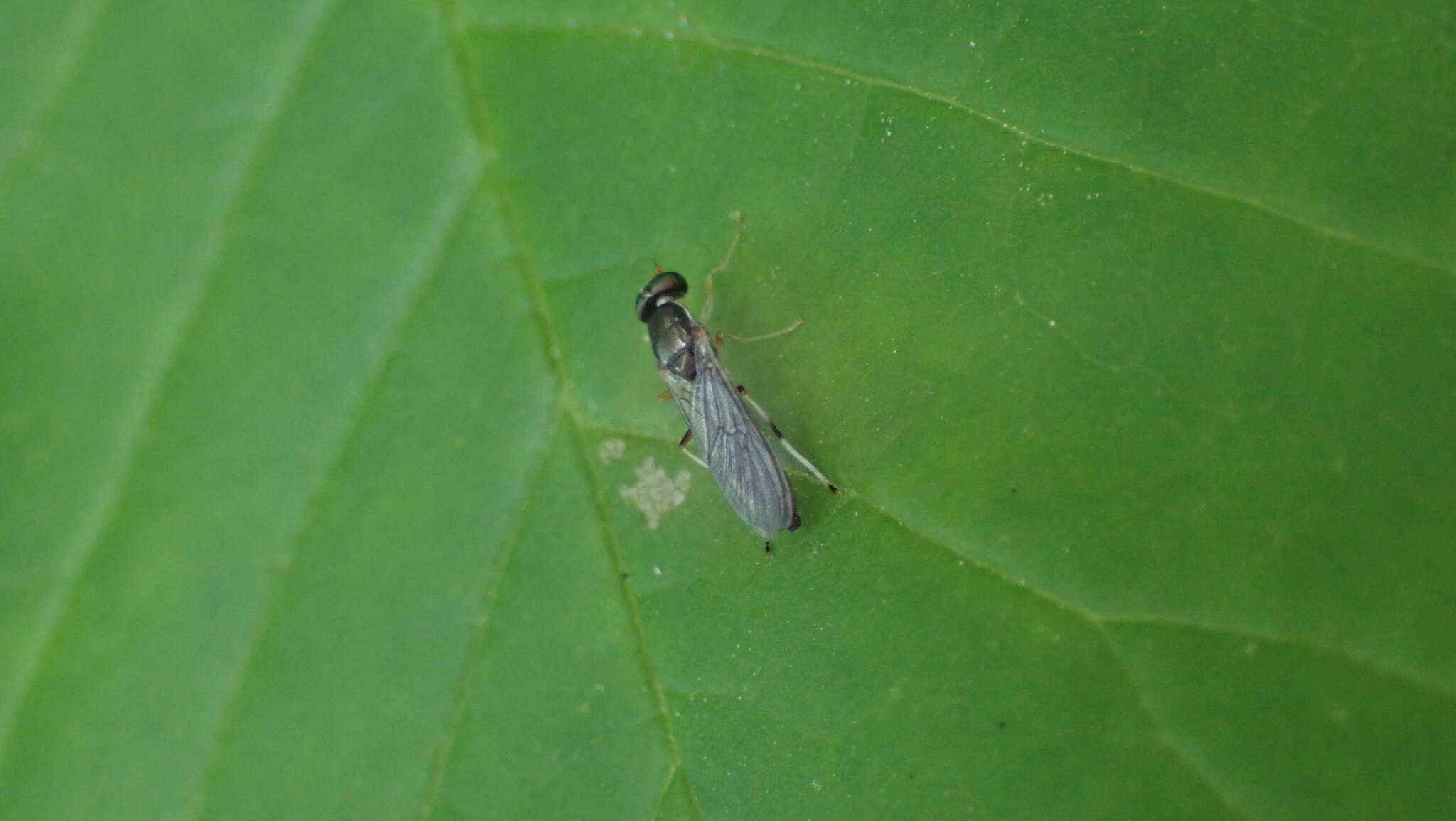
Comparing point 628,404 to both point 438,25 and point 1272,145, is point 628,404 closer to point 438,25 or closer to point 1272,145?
point 438,25

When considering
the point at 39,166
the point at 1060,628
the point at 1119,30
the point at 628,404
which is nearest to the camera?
the point at 1060,628

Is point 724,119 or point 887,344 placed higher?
point 724,119

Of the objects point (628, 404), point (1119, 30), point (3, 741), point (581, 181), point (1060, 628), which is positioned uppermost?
point (1119, 30)

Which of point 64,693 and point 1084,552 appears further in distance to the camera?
point 64,693

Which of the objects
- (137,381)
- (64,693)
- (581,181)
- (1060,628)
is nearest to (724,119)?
(581,181)

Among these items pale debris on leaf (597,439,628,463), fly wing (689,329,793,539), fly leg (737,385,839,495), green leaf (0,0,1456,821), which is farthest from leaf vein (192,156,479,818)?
fly leg (737,385,839,495)

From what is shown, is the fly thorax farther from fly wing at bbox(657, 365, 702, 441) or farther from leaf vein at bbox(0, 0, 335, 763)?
leaf vein at bbox(0, 0, 335, 763)

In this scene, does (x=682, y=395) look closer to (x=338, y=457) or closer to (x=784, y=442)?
(x=784, y=442)
